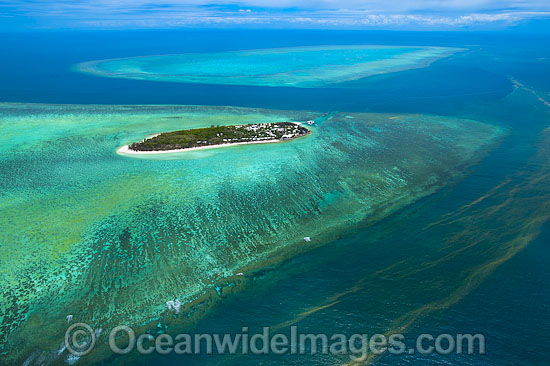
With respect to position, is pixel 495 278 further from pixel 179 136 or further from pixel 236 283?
pixel 179 136

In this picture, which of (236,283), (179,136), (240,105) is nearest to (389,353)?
(236,283)

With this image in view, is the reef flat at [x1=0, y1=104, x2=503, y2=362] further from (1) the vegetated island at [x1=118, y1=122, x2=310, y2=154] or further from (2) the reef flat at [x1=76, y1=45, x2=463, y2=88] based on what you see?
(2) the reef flat at [x1=76, y1=45, x2=463, y2=88]

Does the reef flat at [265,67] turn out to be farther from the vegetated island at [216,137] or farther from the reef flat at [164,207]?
the reef flat at [164,207]

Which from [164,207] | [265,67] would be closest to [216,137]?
[164,207]

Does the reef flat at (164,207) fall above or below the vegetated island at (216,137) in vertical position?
below

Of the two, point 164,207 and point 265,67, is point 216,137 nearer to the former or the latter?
point 164,207

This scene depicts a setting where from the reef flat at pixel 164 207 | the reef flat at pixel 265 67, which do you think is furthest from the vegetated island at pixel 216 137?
the reef flat at pixel 265 67
